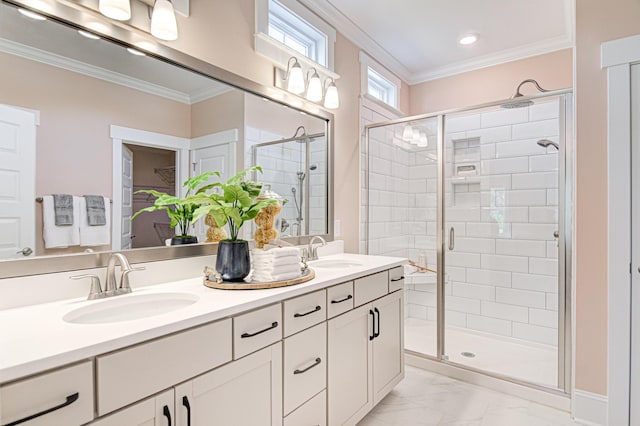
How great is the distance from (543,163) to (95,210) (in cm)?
314

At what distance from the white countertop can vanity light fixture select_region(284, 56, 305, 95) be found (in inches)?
52.5

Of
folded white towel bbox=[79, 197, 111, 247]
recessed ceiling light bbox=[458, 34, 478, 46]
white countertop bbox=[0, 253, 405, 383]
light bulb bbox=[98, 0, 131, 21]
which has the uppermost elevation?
recessed ceiling light bbox=[458, 34, 478, 46]

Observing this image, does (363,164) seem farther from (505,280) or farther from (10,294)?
(10,294)

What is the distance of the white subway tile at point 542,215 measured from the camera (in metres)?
2.78

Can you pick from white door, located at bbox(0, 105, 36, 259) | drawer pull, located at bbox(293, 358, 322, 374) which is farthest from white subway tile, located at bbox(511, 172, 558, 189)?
white door, located at bbox(0, 105, 36, 259)

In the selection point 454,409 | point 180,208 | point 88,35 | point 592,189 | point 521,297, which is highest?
point 88,35

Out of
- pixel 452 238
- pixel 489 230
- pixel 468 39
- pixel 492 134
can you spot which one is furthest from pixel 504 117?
pixel 452 238

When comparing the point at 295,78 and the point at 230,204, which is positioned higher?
the point at 295,78

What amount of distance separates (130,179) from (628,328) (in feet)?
8.57

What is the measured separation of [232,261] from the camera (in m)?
1.51

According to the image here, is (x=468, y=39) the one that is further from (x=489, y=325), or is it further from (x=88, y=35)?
(x=88, y=35)

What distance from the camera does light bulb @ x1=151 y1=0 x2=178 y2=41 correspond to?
148 centimetres

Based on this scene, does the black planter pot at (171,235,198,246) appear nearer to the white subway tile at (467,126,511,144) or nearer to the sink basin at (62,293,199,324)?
the sink basin at (62,293,199,324)

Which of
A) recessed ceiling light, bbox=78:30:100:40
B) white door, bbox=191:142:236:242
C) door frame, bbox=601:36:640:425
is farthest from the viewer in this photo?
door frame, bbox=601:36:640:425
